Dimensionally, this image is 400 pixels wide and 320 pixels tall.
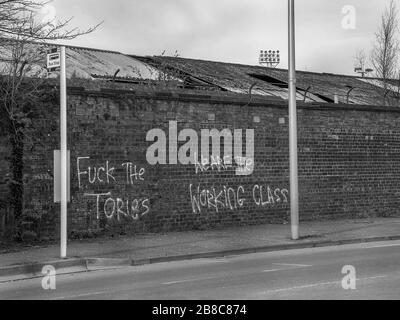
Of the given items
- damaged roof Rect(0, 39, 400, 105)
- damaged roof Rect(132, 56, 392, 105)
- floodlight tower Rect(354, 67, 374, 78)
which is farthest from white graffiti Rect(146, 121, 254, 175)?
floodlight tower Rect(354, 67, 374, 78)

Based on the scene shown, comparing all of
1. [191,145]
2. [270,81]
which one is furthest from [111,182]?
[270,81]

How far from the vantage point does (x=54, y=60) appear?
12.4 m

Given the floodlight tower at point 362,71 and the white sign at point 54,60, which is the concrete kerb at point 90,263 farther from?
the floodlight tower at point 362,71

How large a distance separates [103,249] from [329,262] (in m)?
4.96

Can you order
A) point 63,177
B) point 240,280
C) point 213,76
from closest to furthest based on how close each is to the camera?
point 240,280 < point 63,177 < point 213,76

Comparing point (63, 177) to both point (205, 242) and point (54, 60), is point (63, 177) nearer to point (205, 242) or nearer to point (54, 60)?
point (54, 60)

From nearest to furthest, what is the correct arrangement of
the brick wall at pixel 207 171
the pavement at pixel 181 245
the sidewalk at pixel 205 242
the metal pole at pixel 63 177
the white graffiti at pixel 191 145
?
1. the pavement at pixel 181 245
2. the metal pole at pixel 63 177
3. the sidewalk at pixel 205 242
4. the brick wall at pixel 207 171
5. the white graffiti at pixel 191 145

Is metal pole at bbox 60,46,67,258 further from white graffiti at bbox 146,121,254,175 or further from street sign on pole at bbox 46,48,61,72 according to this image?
white graffiti at bbox 146,121,254,175

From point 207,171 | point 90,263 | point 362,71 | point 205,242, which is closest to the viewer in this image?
point 90,263

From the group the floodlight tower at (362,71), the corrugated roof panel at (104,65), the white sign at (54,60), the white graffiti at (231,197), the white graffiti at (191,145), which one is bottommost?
the white graffiti at (231,197)

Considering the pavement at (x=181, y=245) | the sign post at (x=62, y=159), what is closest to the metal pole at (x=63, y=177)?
the sign post at (x=62, y=159)

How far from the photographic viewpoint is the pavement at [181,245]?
39.3 feet

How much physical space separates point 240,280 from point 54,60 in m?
5.88
